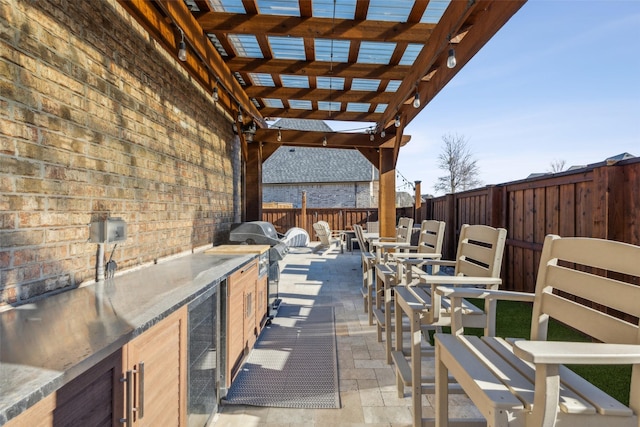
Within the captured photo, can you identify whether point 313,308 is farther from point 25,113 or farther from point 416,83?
point 25,113

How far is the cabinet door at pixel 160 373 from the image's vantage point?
1170mm

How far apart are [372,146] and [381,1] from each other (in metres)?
Result: 3.42

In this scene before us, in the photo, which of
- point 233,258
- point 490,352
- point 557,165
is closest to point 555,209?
point 490,352

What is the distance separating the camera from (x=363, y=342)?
134 inches

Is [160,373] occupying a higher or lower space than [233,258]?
lower

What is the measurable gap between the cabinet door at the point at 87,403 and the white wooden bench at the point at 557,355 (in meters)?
1.23

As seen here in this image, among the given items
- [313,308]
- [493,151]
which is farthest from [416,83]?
[493,151]

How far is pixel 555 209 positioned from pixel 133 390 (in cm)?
438

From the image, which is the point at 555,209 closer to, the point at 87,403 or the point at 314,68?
the point at 314,68

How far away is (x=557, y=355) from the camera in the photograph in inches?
37.4

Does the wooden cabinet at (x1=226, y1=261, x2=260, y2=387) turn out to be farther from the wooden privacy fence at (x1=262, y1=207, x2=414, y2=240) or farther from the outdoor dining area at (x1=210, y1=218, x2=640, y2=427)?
the wooden privacy fence at (x1=262, y1=207, x2=414, y2=240)

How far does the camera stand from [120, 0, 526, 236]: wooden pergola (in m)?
2.72

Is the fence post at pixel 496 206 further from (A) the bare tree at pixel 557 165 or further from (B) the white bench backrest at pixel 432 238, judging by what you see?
(A) the bare tree at pixel 557 165

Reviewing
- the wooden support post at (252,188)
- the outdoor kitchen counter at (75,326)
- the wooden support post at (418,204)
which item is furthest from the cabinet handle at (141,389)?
the wooden support post at (418,204)
